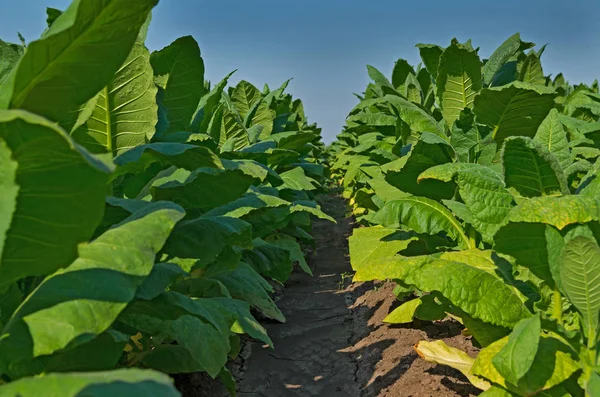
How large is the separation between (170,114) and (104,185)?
64.0 inches

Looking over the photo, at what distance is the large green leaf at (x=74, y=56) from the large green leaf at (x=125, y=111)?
2.28 feet

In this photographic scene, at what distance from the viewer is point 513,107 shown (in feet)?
10.1

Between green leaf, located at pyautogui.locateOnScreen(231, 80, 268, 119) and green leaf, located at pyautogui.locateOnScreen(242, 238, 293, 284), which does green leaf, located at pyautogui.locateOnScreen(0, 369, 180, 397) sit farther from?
green leaf, located at pyautogui.locateOnScreen(231, 80, 268, 119)

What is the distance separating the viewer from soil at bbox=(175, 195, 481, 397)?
119 inches

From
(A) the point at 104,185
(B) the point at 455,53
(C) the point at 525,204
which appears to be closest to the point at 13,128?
(A) the point at 104,185

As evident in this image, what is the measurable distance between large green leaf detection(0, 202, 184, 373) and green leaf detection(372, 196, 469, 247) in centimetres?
183

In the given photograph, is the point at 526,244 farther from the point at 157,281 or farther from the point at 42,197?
the point at 42,197

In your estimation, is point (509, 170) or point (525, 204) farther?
point (509, 170)

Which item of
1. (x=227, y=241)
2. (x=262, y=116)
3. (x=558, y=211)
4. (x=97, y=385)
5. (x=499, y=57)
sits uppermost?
(x=499, y=57)

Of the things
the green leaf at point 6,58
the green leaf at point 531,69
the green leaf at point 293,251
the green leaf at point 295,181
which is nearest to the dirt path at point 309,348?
the green leaf at point 293,251

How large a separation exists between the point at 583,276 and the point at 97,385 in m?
1.59

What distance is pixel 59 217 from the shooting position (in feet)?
4.27

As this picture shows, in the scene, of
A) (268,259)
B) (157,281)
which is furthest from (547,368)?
(268,259)

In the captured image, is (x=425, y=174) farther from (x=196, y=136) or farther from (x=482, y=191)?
(x=196, y=136)
